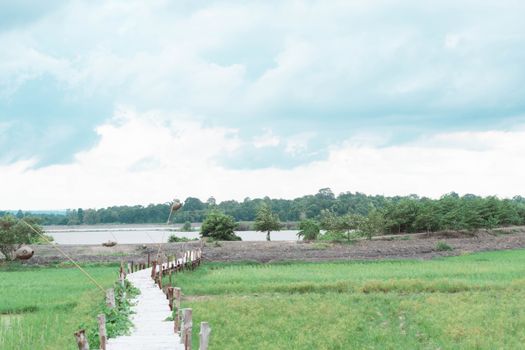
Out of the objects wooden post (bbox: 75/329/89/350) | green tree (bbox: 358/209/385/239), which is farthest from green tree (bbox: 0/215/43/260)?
wooden post (bbox: 75/329/89/350)

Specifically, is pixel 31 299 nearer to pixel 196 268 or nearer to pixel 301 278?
pixel 301 278

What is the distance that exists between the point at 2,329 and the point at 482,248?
39.3 m

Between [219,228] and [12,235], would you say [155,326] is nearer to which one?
[12,235]

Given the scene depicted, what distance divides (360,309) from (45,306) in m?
11.2

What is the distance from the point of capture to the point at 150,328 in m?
16.9

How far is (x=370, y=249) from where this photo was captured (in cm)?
4825

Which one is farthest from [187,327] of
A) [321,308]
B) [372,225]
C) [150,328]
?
[372,225]

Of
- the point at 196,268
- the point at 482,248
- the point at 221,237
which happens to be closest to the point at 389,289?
the point at 196,268

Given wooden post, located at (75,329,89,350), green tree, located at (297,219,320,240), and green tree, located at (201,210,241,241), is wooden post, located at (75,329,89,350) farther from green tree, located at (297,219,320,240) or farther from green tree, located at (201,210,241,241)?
green tree, located at (201,210,241,241)

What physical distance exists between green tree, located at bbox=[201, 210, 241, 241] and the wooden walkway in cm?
3966

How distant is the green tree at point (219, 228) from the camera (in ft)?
212

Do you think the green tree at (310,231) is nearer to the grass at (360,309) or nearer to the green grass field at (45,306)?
the green grass field at (45,306)

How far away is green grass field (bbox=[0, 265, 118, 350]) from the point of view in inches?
639

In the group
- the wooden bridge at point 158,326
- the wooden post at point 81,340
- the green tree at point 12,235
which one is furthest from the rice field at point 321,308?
the green tree at point 12,235
